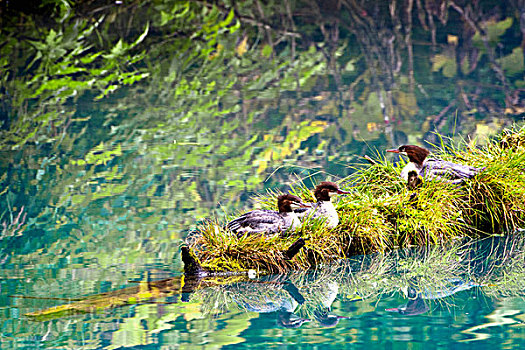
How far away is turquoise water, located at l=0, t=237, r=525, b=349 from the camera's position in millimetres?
2750

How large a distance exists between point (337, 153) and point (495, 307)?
296 cm

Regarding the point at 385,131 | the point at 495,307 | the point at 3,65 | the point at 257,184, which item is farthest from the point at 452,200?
the point at 3,65

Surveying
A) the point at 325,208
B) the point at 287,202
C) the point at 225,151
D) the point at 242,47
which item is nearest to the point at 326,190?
the point at 325,208

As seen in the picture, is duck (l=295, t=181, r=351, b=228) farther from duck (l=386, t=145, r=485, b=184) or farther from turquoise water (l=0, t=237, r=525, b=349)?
duck (l=386, t=145, r=485, b=184)

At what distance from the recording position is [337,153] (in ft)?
19.2

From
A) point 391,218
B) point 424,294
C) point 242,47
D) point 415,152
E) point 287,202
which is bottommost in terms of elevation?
point 424,294

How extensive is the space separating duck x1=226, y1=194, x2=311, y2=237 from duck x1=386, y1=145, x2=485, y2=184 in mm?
653

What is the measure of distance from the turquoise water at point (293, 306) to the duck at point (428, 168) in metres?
0.40

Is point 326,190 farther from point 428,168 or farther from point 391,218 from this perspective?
point 428,168

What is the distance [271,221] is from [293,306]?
553 mm

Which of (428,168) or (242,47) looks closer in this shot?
(428,168)

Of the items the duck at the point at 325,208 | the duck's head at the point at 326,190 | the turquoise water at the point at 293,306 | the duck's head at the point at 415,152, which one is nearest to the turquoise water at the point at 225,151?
the turquoise water at the point at 293,306

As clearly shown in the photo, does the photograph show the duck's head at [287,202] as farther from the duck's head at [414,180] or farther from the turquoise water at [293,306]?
the duck's head at [414,180]

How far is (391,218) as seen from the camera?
386cm
